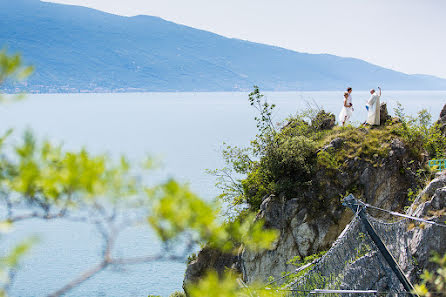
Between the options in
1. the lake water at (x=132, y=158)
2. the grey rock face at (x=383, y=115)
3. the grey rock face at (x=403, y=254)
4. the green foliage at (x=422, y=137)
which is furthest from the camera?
the lake water at (x=132, y=158)

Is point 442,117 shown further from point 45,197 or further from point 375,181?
point 45,197

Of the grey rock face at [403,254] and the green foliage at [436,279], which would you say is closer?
the green foliage at [436,279]

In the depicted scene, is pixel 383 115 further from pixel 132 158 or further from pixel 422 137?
pixel 132 158

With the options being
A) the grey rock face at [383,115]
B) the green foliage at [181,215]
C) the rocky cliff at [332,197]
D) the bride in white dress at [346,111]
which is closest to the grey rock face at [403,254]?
the rocky cliff at [332,197]

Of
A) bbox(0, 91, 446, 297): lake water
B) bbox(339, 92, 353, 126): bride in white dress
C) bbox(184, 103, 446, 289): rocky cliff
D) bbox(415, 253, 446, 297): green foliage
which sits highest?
bbox(339, 92, 353, 126): bride in white dress

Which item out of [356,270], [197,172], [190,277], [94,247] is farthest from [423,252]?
[197,172]

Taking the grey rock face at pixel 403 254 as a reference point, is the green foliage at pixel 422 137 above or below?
above

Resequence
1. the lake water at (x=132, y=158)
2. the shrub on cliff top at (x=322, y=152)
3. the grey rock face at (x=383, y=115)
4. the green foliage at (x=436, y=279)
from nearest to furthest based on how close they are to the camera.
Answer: the green foliage at (x=436, y=279) < the shrub on cliff top at (x=322, y=152) < the grey rock face at (x=383, y=115) < the lake water at (x=132, y=158)

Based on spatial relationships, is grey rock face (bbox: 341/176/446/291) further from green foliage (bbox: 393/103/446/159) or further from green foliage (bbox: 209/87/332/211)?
green foliage (bbox: 393/103/446/159)

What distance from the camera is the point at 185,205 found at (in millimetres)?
1644

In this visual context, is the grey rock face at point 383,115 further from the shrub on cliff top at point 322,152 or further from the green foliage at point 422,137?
the green foliage at point 422,137

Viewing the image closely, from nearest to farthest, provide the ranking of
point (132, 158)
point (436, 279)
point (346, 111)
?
point (132, 158), point (436, 279), point (346, 111)

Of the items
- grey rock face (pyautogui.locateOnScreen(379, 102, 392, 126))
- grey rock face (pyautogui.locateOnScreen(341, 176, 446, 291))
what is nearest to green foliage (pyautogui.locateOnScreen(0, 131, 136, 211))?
grey rock face (pyautogui.locateOnScreen(341, 176, 446, 291))

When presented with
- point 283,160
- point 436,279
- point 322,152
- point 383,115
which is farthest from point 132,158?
point 383,115
